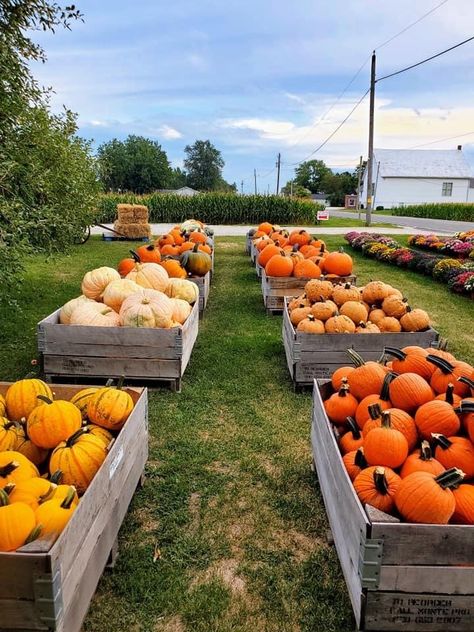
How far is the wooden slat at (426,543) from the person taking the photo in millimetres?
2062

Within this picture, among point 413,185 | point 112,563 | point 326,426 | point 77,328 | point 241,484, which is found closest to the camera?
point 112,563

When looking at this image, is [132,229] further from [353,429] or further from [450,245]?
[353,429]

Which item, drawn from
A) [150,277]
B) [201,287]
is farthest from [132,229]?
[150,277]

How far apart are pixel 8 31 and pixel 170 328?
4677mm

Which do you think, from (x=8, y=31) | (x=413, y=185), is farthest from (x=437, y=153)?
(x=8, y=31)

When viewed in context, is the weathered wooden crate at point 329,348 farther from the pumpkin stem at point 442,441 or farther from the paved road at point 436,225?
the paved road at point 436,225

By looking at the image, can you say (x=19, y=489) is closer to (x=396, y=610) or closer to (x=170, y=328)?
(x=396, y=610)

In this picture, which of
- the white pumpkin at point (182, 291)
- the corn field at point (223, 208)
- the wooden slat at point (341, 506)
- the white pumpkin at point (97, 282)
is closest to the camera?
the wooden slat at point (341, 506)

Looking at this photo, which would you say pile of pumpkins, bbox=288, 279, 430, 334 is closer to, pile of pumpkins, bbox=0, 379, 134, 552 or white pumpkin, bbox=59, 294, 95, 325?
white pumpkin, bbox=59, 294, 95, 325

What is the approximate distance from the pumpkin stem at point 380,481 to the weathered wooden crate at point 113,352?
2836mm

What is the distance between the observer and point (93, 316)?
5.12m

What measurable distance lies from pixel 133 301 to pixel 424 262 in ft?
28.9

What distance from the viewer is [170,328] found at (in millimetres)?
4938

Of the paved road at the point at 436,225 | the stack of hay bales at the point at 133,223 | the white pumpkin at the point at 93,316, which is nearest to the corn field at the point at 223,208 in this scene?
the paved road at the point at 436,225
